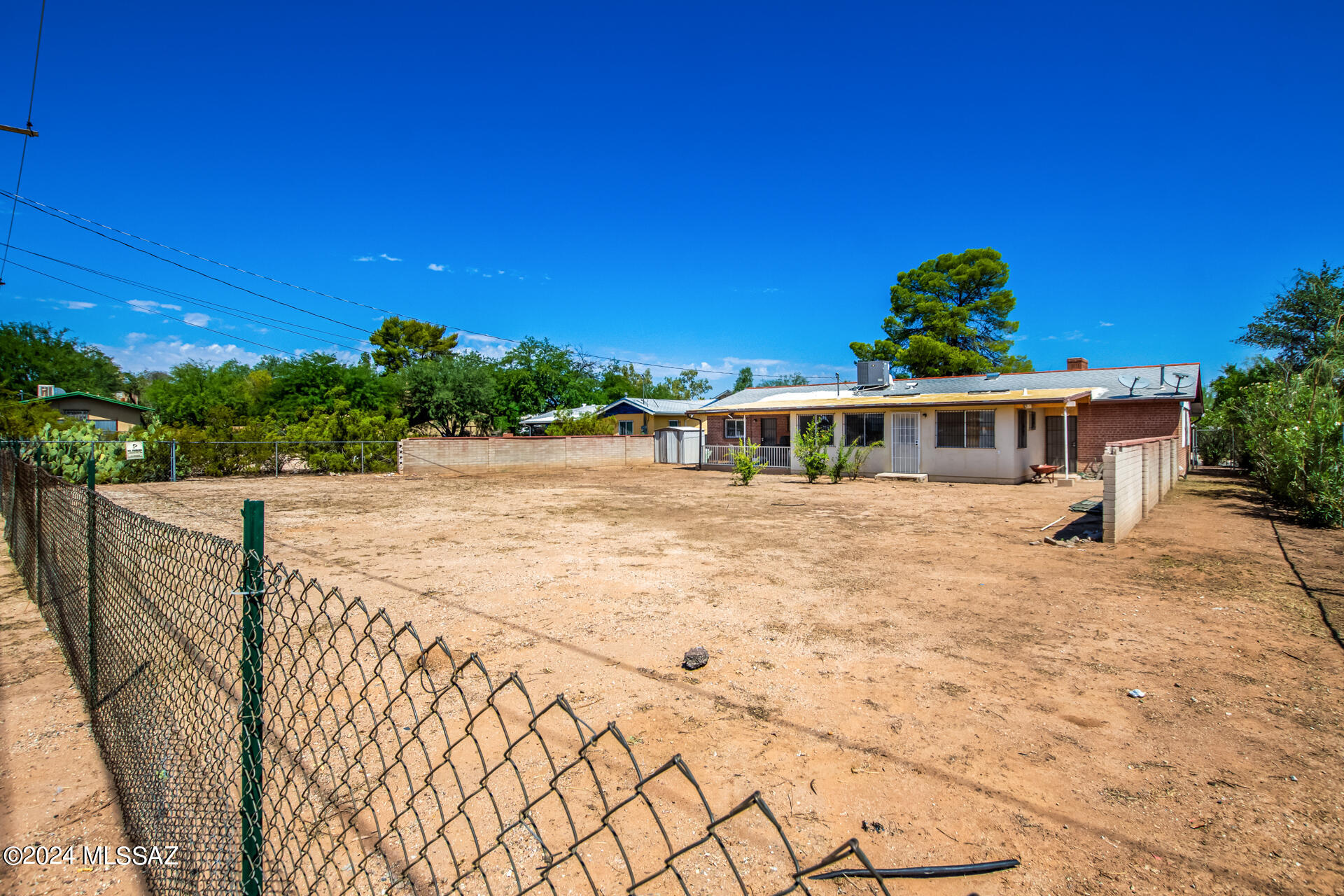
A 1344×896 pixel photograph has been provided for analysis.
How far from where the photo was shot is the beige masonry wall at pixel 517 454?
26359mm

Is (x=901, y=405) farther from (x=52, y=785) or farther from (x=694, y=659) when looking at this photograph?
(x=52, y=785)

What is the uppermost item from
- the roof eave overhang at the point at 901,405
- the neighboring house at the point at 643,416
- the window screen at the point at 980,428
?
the neighboring house at the point at 643,416

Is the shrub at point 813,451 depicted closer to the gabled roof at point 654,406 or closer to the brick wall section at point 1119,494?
the brick wall section at point 1119,494

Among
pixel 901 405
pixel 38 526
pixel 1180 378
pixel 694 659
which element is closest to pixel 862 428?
pixel 901 405

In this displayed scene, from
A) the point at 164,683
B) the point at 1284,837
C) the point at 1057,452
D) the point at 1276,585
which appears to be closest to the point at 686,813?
the point at 1284,837

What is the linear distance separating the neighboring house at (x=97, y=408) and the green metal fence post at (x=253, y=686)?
46.6m

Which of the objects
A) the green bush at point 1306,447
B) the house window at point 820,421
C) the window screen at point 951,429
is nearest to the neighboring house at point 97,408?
the house window at point 820,421

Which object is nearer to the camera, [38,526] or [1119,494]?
[38,526]

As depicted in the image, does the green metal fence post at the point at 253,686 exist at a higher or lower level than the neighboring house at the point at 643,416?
lower

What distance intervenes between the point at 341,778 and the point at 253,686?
1.74 metres

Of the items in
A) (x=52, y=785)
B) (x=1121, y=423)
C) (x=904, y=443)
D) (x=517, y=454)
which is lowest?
(x=52, y=785)

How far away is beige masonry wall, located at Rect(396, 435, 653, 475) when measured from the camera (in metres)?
26.4

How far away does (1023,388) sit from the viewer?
24.3m

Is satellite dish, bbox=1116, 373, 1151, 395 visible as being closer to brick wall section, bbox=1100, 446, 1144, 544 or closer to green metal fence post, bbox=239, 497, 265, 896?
brick wall section, bbox=1100, 446, 1144, 544
